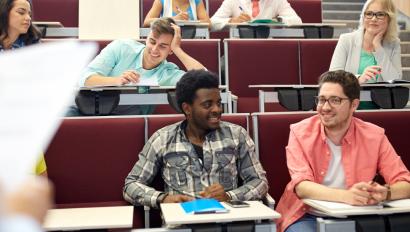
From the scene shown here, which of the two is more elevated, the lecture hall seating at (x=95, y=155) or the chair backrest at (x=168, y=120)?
the chair backrest at (x=168, y=120)

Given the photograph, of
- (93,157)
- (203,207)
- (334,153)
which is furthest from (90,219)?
(334,153)

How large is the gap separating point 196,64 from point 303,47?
2.55 feet

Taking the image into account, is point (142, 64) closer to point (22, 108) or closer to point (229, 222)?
point (229, 222)

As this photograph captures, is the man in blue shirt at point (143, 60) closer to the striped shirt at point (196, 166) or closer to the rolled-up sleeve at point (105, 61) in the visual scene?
the rolled-up sleeve at point (105, 61)

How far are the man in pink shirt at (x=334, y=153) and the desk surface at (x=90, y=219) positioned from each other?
574 millimetres

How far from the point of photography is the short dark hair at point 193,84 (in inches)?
73.9

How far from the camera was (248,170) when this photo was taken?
1.88 meters

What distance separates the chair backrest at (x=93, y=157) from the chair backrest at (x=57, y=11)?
2128mm

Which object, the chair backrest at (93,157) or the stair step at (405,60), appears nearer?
the chair backrest at (93,157)

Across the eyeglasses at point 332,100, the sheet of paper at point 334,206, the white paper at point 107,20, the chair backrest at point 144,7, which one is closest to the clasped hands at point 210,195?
the sheet of paper at point 334,206

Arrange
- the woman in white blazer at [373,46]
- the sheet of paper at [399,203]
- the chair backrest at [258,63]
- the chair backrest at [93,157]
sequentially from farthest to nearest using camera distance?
1. the chair backrest at [258,63]
2. the woman in white blazer at [373,46]
3. the chair backrest at [93,157]
4. the sheet of paper at [399,203]

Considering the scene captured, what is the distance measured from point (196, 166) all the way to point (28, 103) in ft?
5.12

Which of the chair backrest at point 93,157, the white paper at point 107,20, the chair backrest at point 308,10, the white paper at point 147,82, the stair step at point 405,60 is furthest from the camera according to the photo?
the stair step at point 405,60

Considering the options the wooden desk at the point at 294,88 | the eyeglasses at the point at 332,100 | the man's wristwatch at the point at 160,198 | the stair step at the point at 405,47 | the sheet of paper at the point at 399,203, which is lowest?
the sheet of paper at the point at 399,203
